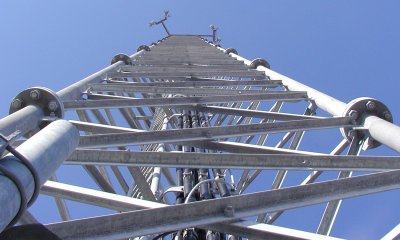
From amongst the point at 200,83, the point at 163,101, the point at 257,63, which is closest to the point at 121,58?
the point at 200,83

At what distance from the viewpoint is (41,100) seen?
5172 mm

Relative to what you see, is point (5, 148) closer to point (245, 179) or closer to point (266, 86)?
point (245, 179)

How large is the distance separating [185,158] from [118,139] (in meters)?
0.68

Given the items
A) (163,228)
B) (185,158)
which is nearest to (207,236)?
(185,158)

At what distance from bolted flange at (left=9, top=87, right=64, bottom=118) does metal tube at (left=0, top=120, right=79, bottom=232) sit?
73.3 inches

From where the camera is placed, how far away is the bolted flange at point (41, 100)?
5090mm

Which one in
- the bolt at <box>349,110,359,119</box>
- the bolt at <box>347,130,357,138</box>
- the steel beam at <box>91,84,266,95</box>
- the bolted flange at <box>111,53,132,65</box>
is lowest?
the steel beam at <box>91,84,266,95</box>

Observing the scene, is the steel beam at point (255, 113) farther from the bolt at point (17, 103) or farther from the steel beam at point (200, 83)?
the bolt at point (17, 103)

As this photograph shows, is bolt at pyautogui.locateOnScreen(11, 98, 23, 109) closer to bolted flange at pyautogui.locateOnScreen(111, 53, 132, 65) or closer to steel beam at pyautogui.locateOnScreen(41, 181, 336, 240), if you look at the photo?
steel beam at pyautogui.locateOnScreen(41, 181, 336, 240)

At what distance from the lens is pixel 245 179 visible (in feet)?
25.4

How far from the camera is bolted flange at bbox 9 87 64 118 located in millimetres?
5090

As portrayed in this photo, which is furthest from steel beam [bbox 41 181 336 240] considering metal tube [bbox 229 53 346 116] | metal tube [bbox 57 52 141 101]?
metal tube [bbox 229 53 346 116]

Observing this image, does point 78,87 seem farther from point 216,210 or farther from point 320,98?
point 216,210

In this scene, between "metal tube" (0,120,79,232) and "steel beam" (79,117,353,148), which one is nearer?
"metal tube" (0,120,79,232)
